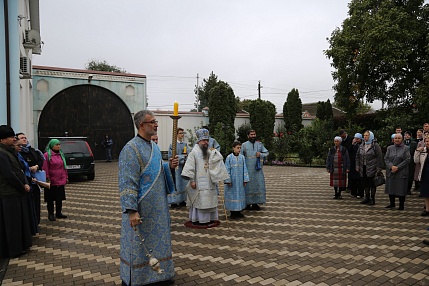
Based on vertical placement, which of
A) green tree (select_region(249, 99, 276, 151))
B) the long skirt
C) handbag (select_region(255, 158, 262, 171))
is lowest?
the long skirt

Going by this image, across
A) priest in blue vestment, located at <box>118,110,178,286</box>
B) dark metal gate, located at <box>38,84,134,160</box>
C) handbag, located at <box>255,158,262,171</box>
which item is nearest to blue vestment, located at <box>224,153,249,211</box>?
handbag, located at <box>255,158,262,171</box>

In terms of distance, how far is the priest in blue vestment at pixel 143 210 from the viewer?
11.8ft

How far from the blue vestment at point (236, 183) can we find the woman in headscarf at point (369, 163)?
3292 mm

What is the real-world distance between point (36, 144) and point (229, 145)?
37.1 ft

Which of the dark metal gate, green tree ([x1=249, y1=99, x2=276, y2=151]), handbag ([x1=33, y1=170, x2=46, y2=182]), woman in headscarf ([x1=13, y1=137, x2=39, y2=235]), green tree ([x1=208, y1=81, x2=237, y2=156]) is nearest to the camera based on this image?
woman in headscarf ([x1=13, y1=137, x2=39, y2=235])

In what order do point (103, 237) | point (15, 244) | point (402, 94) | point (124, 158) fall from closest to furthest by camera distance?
point (124, 158) → point (15, 244) → point (103, 237) → point (402, 94)

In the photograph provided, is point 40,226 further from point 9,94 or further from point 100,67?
point 100,67

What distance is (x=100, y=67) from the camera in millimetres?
50188

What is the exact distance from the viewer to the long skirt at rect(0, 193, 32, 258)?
16.4 feet

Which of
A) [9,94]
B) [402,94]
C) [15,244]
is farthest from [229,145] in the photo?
[15,244]

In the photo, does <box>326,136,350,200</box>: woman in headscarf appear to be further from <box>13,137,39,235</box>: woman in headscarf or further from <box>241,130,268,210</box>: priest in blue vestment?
<box>13,137,39,235</box>: woman in headscarf

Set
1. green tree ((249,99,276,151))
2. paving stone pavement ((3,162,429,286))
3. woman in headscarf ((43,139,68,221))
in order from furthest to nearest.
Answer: green tree ((249,99,276,151)) → woman in headscarf ((43,139,68,221)) → paving stone pavement ((3,162,429,286))

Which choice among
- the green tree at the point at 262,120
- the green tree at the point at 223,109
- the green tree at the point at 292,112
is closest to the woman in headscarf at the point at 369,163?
the green tree at the point at 223,109

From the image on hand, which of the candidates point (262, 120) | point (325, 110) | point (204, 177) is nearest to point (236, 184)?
point (204, 177)
